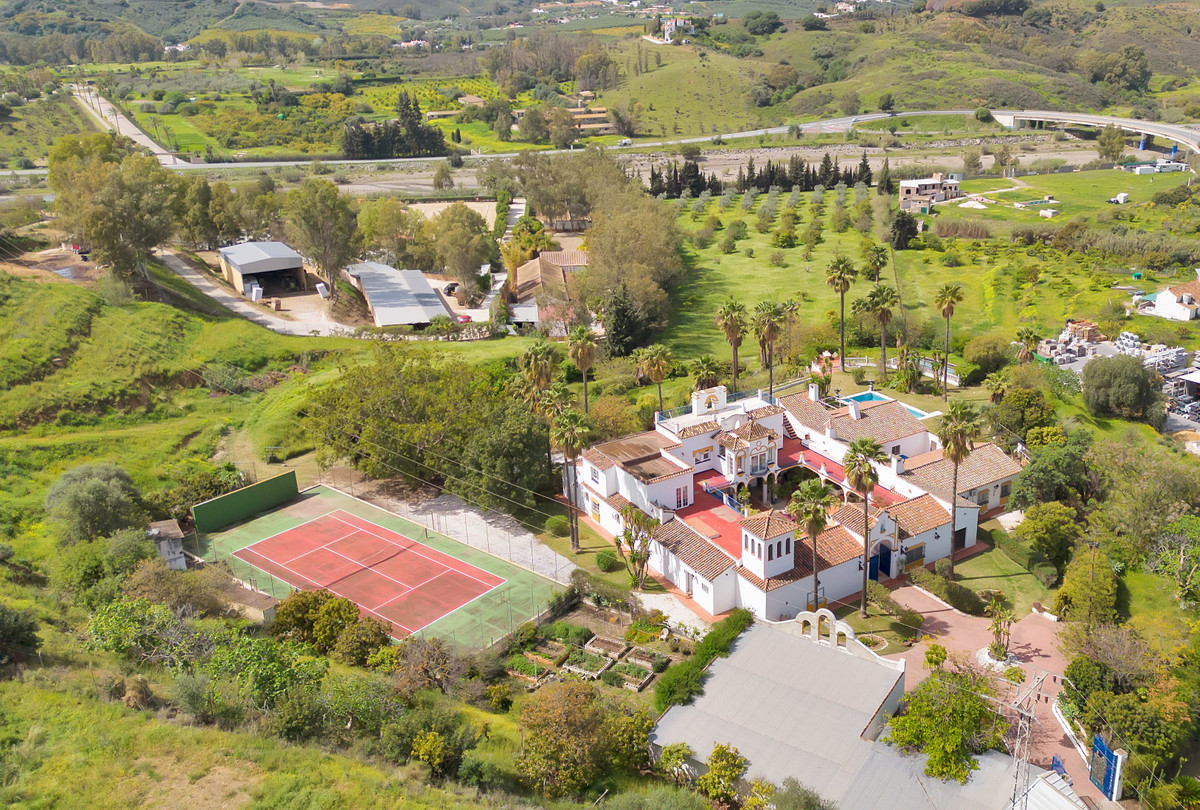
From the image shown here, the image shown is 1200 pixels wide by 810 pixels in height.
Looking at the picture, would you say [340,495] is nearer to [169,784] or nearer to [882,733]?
[169,784]

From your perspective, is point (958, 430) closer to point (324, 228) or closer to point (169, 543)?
point (169, 543)

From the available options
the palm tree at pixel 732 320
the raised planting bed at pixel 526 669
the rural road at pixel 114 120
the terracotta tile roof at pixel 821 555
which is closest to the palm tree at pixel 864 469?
the terracotta tile roof at pixel 821 555

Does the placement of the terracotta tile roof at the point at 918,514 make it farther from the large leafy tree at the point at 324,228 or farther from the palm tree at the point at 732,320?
the large leafy tree at the point at 324,228

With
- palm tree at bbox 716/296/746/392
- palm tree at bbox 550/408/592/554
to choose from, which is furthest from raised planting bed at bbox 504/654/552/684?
palm tree at bbox 716/296/746/392

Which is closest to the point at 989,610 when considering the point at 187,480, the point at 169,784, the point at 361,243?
the point at 169,784

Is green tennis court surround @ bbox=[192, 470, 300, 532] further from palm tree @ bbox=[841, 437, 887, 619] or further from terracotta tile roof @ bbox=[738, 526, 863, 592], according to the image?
palm tree @ bbox=[841, 437, 887, 619]
